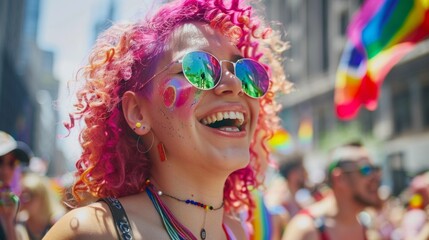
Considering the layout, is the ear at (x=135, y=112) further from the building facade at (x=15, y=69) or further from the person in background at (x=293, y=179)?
the building facade at (x=15, y=69)

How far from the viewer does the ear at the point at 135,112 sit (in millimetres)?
2098

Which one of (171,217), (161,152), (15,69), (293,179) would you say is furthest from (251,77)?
(15,69)

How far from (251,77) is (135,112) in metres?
0.47

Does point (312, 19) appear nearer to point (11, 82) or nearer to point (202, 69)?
point (11, 82)

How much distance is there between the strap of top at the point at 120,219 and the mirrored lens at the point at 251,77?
64 centimetres

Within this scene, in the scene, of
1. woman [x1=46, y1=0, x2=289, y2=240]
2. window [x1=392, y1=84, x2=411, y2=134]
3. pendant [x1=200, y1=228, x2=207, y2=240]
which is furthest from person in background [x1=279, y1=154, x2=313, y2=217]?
window [x1=392, y1=84, x2=411, y2=134]

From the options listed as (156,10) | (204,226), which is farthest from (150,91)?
(204,226)

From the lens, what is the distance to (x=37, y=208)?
5.27 metres

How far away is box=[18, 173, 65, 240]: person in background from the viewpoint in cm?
517

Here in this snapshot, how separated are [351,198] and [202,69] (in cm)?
301

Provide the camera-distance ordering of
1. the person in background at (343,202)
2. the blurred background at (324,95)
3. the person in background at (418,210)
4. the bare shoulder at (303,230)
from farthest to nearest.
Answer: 1. the blurred background at (324,95)
2. the person in background at (418,210)
3. the person in background at (343,202)
4. the bare shoulder at (303,230)

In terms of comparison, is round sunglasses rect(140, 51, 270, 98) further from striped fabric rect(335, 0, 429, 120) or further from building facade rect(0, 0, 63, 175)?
building facade rect(0, 0, 63, 175)

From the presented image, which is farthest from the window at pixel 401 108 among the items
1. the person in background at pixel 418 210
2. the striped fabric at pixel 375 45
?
the striped fabric at pixel 375 45

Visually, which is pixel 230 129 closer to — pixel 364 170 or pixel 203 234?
pixel 203 234
